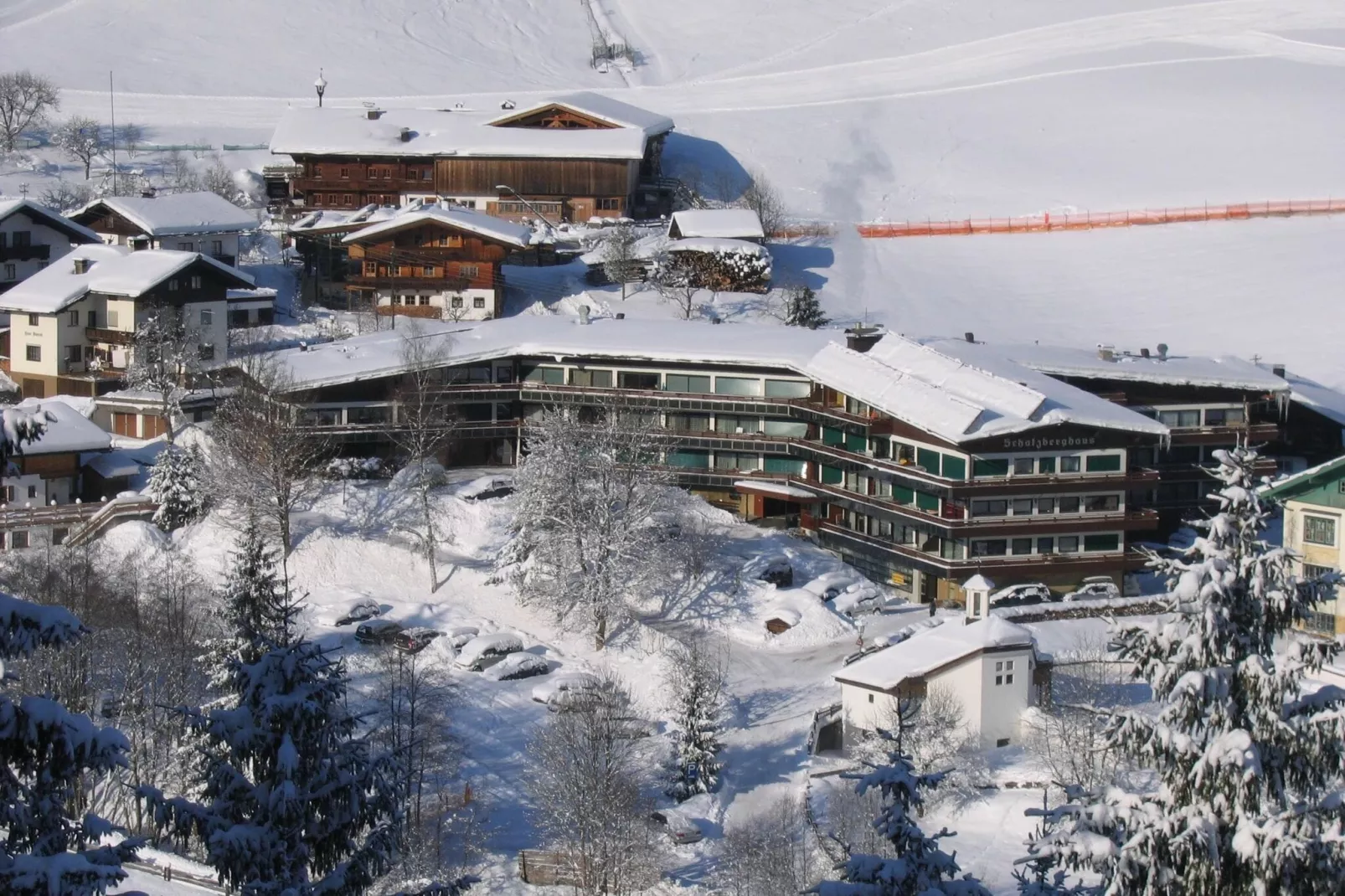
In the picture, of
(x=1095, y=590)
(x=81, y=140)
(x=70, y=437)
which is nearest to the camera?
(x=1095, y=590)

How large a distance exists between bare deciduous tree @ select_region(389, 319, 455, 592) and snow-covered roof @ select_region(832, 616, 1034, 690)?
1309cm

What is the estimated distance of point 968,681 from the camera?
44.0 metres

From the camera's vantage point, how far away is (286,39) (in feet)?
423

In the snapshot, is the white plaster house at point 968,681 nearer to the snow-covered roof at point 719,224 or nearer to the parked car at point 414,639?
the parked car at point 414,639

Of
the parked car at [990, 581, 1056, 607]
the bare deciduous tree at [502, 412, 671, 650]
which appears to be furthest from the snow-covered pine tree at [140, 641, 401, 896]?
the parked car at [990, 581, 1056, 607]

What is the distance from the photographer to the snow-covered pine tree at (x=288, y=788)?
16234 mm

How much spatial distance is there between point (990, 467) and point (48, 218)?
39.7 meters

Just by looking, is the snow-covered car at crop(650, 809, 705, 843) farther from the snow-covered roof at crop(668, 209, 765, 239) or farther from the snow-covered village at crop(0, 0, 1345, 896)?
the snow-covered roof at crop(668, 209, 765, 239)

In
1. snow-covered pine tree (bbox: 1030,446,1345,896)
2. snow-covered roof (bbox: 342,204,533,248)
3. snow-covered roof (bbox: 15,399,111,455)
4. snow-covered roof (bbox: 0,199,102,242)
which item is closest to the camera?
snow-covered pine tree (bbox: 1030,446,1345,896)

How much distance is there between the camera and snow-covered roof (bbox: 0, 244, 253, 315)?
212 ft

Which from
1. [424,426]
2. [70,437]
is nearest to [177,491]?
[70,437]

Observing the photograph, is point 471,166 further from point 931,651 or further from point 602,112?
point 931,651

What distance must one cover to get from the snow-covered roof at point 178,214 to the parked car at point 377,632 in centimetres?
2969

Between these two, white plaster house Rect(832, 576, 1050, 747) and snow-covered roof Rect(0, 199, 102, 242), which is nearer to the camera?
white plaster house Rect(832, 576, 1050, 747)
